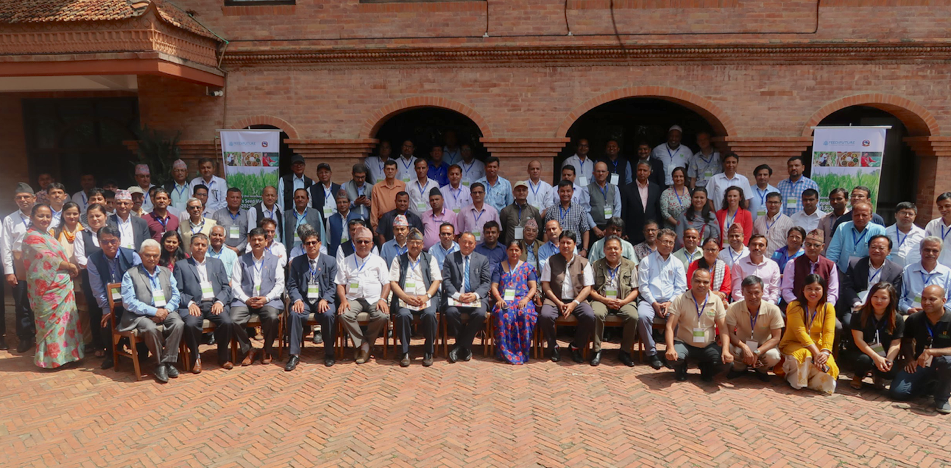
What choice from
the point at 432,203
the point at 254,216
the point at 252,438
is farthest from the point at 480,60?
the point at 252,438

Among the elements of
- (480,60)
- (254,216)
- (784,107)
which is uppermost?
(480,60)

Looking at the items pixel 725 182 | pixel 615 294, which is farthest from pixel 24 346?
pixel 725 182

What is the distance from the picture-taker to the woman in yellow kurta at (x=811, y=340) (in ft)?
18.4

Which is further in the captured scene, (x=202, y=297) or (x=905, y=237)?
(x=905, y=237)

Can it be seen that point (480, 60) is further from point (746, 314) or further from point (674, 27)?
point (746, 314)

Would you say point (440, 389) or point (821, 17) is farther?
point (821, 17)

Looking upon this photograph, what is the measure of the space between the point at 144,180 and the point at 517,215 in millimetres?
5717

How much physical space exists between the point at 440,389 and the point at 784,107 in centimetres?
717

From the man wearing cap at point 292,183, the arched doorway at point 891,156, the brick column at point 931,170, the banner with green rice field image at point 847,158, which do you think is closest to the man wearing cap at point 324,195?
the man wearing cap at point 292,183

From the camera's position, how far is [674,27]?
898cm

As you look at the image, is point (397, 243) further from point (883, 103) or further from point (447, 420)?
point (883, 103)

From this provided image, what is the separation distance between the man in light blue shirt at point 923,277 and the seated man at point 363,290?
5640 millimetres

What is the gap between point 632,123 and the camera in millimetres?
11195

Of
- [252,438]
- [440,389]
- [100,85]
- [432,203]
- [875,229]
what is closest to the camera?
[252,438]
